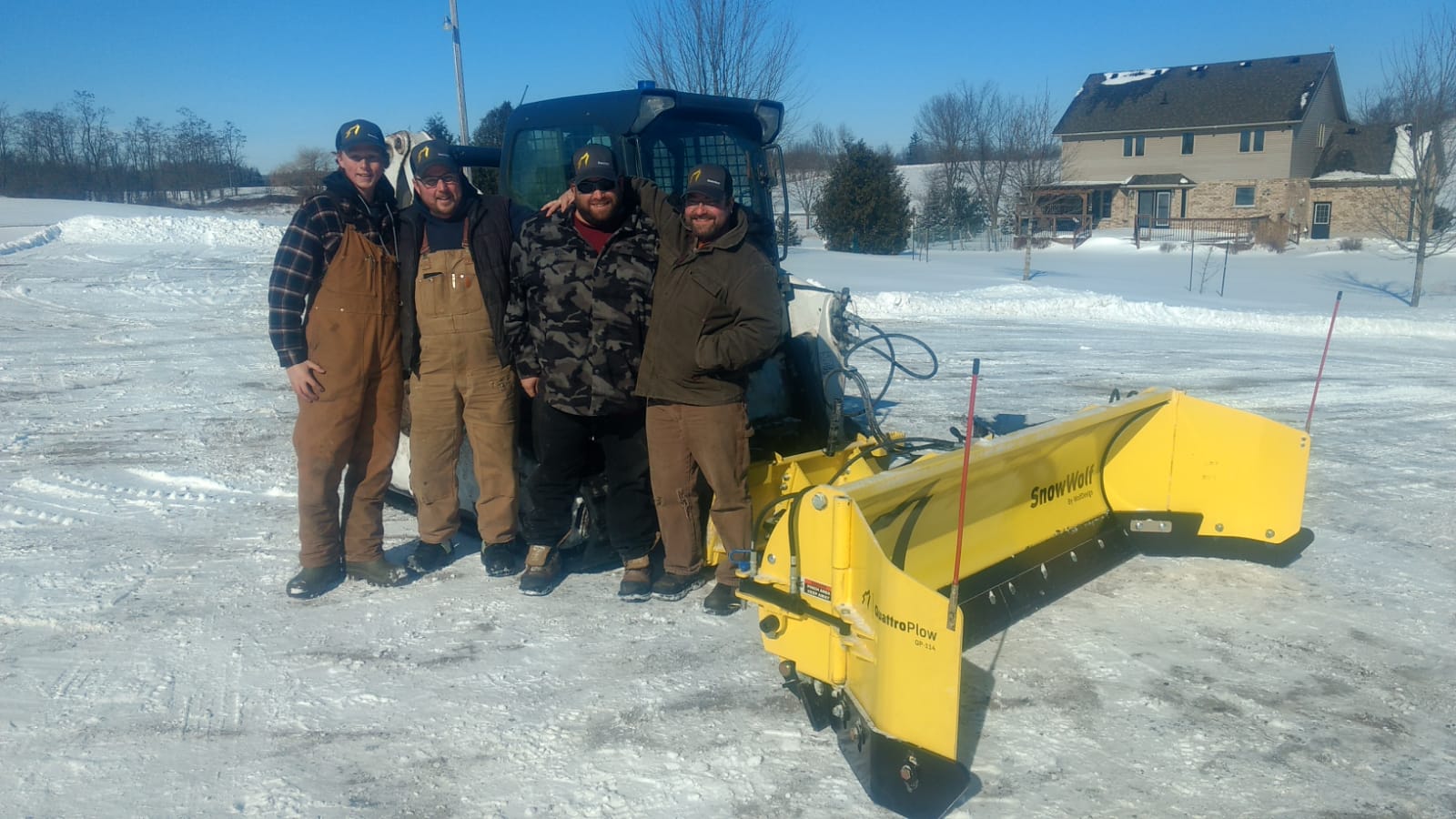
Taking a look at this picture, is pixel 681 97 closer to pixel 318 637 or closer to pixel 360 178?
pixel 360 178

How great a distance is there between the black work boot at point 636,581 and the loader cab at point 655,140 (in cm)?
174

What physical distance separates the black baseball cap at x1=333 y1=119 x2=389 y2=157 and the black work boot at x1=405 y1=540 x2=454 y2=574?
6.43 ft

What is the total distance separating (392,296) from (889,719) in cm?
299

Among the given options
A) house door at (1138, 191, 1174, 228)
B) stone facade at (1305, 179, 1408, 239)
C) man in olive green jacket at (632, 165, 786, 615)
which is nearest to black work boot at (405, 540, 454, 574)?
man in olive green jacket at (632, 165, 786, 615)

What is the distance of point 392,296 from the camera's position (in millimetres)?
4789

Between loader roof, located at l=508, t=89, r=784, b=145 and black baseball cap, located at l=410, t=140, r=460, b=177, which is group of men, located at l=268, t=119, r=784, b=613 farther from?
loader roof, located at l=508, t=89, r=784, b=145

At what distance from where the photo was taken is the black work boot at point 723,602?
15.5 feet

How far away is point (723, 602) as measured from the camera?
4.71m

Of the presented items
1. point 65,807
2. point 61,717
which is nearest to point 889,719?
point 65,807

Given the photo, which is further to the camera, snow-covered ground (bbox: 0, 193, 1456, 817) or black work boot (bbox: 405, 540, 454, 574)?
black work boot (bbox: 405, 540, 454, 574)

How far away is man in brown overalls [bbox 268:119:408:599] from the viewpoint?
4.58 metres

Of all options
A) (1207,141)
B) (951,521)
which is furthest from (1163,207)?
(951,521)

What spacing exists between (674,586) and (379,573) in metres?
1.45

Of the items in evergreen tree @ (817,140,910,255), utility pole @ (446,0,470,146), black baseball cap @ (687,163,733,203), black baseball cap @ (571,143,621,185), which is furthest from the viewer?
evergreen tree @ (817,140,910,255)
